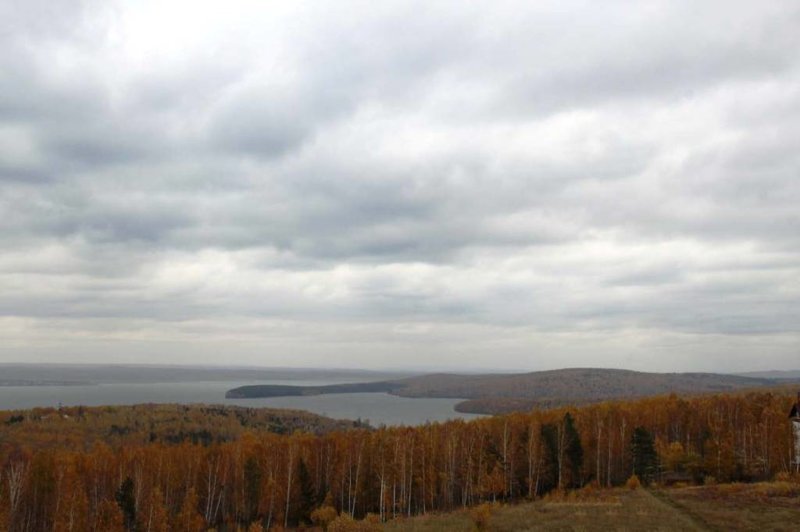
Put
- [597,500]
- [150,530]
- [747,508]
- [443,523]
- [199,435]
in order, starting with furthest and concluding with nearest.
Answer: [199,435], [150,530], [597,500], [443,523], [747,508]

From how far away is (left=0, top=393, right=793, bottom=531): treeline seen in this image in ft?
208

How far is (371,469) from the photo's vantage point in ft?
237

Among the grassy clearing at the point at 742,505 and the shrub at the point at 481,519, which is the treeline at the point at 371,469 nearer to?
the grassy clearing at the point at 742,505

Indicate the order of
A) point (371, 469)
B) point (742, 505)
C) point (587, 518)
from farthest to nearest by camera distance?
point (371, 469) < point (742, 505) < point (587, 518)

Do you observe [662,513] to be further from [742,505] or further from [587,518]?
[742,505]

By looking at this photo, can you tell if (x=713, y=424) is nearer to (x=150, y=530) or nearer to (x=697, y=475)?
(x=697, y=475)

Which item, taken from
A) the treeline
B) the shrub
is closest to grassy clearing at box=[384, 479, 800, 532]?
the shrub

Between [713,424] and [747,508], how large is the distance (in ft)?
177

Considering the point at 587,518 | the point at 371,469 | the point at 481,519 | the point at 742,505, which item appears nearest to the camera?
the point at 587,518

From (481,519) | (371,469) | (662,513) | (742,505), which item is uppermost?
(742,505)

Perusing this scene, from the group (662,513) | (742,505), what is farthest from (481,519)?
(742,505)

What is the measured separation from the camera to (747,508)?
35.2 m

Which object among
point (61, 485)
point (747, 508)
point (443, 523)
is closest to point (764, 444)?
point (747, 508)

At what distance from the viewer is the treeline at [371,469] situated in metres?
63.3
